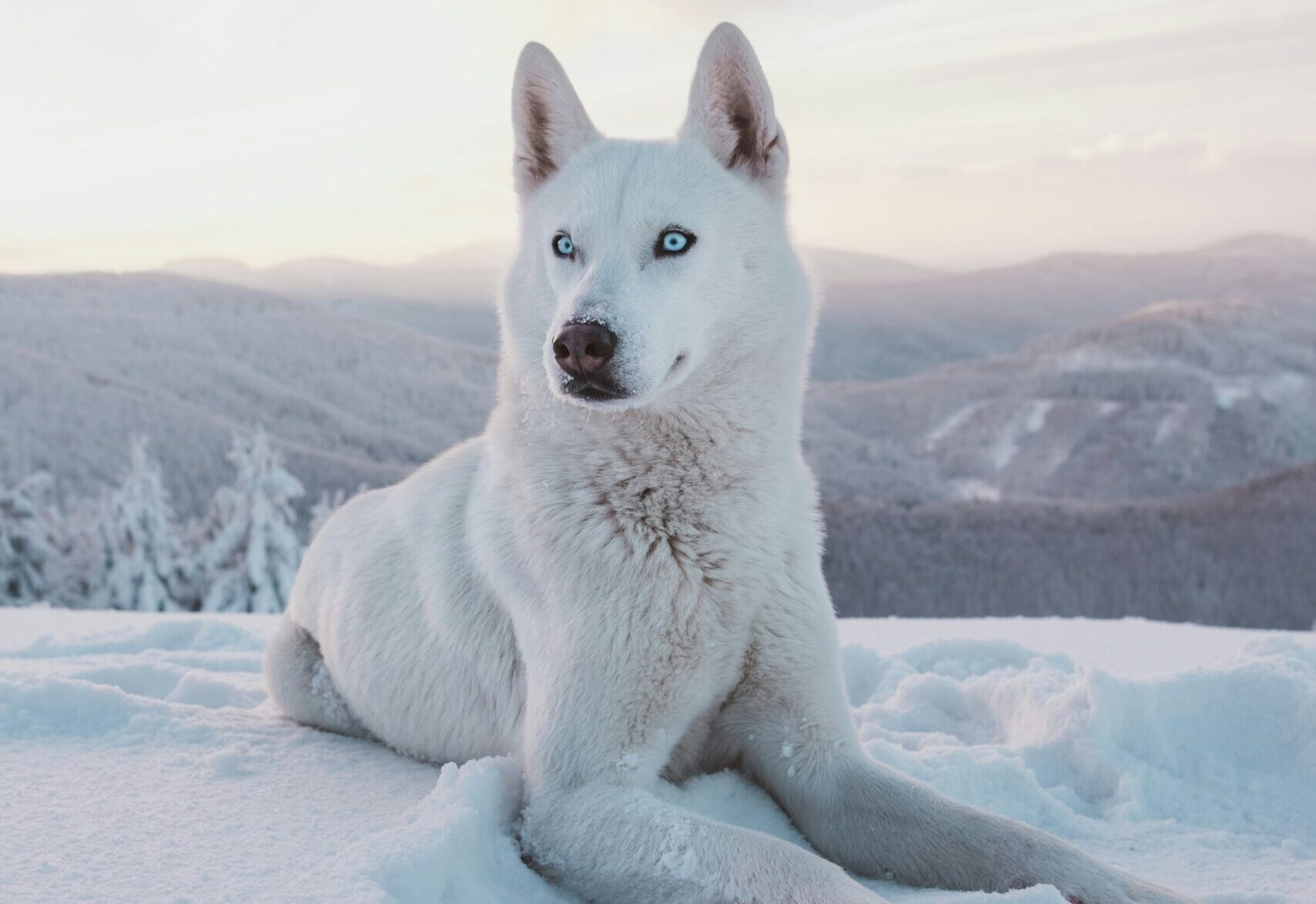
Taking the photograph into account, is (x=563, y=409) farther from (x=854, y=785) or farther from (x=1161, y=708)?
(x=1161, y=708)

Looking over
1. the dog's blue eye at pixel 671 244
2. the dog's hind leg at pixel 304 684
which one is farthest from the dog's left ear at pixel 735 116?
the dog's hind leg at pixel 304 684

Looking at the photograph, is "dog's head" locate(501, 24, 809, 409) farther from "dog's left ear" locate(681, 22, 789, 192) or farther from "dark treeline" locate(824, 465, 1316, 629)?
"dark treeline" locate(824, 465, 1316, 629)

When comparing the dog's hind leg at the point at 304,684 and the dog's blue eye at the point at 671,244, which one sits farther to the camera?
the dog's hind leg at the point at 304,684

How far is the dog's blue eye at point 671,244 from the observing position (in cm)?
322

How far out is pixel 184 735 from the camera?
3.96m

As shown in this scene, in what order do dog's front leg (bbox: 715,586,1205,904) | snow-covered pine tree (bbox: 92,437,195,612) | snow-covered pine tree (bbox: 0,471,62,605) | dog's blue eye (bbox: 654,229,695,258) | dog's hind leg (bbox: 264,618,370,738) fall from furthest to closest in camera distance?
snow-covered pine tree (bbox: 0,471,62,605)
snow-covered pine tree (bbox: 92,437,195,612)
dog's hind leg (bbox: 264,618,370,738)
dog's blue eye (bbox: 654,229,695,258)
dog's front leg (bbox: 715,586,1205,904)

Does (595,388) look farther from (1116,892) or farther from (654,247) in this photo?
(1116,892)

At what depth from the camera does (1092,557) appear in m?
27.8

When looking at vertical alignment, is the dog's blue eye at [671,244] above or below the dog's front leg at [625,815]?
above

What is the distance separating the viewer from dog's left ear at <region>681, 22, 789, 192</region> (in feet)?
11.5

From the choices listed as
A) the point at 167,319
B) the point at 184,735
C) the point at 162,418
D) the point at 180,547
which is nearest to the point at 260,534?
the point at 180,547

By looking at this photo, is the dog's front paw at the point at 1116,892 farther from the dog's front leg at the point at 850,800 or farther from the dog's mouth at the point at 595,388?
the dog's mouth at the point at 595,388

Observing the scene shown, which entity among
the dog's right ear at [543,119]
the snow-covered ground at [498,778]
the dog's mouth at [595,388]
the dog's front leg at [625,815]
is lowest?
the snow-covered ground at [498,778]

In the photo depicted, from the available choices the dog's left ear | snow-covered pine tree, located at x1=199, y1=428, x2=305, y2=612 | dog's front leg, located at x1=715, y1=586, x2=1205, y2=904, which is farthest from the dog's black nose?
snow-covered pine tree, located at x1=199, y1=428, x2=305, y2=612
